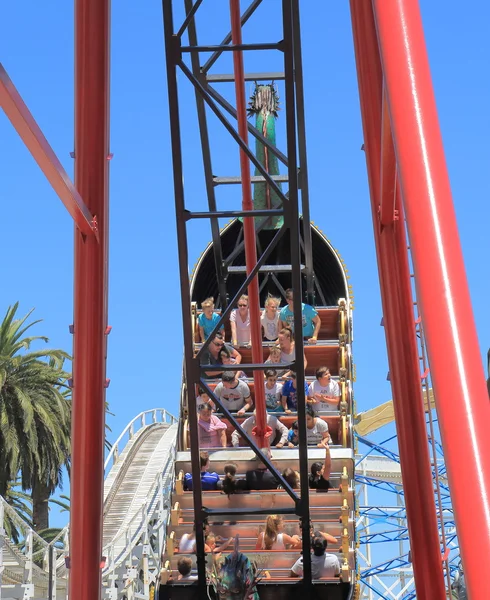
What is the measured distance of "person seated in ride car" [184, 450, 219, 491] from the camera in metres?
12.1

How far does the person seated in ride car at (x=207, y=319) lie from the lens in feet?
45.5

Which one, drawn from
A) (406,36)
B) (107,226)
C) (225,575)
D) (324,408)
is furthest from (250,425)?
(406,36)

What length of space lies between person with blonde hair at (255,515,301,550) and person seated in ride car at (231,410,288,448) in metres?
1.19

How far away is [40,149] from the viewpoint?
6.98 metres

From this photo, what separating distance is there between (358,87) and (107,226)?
2105mm

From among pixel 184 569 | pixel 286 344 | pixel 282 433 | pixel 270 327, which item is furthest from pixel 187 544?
pixel 270 327

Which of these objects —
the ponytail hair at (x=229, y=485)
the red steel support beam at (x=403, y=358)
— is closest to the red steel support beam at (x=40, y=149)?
the red steel support beam at (x=403, y=358)

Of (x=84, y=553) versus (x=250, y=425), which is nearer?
(x=84, y=553)

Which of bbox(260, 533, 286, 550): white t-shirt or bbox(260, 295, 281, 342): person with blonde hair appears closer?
bbox(260, 533, 286, 550): white t-shirt

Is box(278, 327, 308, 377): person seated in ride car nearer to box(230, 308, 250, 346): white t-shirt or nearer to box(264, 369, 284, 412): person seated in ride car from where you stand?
box(264, 369, 284, 412): person seated in ride car

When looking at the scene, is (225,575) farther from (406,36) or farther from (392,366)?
(406,36)

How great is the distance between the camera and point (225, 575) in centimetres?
947

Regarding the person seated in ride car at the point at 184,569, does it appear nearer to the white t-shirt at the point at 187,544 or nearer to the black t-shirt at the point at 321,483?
the white t-shirt at the point at 187,544

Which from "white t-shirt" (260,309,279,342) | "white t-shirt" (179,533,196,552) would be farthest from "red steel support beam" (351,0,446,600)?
"white t-shirt" (260,309,279,342)
